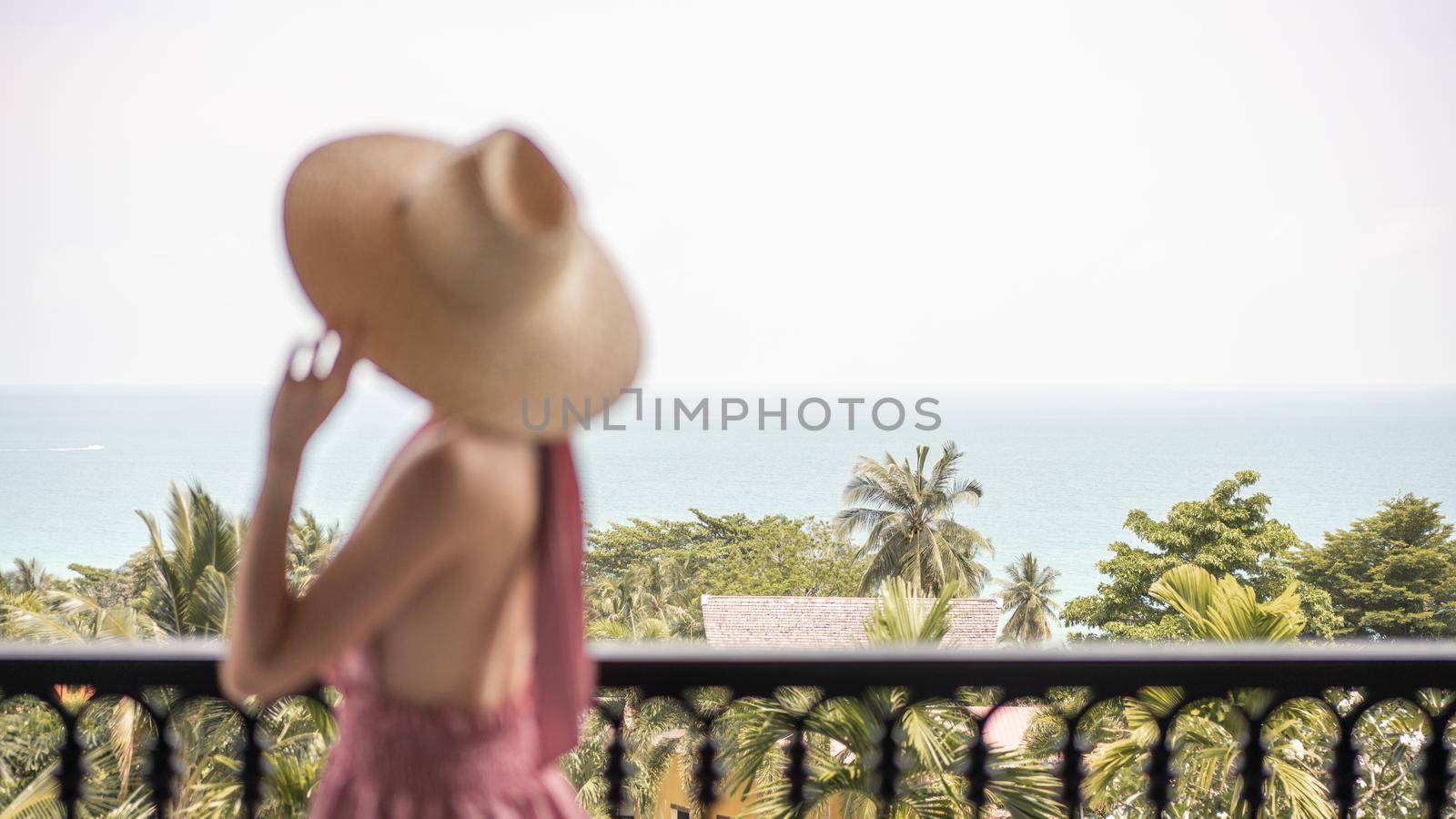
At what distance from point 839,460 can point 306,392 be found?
55.2m

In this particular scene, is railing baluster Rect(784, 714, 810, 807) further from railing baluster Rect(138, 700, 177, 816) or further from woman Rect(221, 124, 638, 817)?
railing baluster Rect(138, 700, 177, 816)

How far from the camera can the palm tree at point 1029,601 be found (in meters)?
39.1

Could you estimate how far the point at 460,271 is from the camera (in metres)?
0.79

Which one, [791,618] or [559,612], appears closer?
[559,612]

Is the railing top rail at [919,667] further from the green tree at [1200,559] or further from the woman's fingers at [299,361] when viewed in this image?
the green tree at [1200,559]

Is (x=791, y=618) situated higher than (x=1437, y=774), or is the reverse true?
(x=1437, y=774)

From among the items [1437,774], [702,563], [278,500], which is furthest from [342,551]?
[702,563]

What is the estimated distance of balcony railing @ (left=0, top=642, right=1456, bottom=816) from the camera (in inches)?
48.4

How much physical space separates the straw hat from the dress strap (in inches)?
2.0

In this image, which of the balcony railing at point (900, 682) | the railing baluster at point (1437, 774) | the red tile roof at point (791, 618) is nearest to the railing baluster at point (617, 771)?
the balcony railing at point (900, 682)

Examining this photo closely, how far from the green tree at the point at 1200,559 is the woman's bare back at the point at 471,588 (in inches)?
1397

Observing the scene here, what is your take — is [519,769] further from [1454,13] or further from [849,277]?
[1454,13]

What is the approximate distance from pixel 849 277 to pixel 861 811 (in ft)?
163

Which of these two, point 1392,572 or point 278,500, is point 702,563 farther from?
point 278,500
